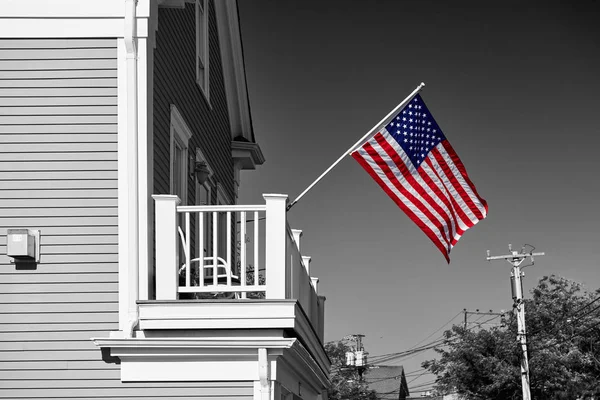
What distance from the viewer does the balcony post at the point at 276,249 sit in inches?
391

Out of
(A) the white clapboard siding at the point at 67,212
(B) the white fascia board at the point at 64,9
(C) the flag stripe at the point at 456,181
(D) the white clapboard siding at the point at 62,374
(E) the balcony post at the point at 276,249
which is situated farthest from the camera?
(C) the flag stripe at the point at 456,181

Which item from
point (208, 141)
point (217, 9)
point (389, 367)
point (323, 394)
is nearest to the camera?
point (208, 141)

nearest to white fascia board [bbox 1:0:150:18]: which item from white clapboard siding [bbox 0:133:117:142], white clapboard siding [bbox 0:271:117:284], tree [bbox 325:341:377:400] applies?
white clapboard siding [bbox 0:133:117:142]

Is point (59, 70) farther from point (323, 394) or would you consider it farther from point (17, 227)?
point (323, 394)

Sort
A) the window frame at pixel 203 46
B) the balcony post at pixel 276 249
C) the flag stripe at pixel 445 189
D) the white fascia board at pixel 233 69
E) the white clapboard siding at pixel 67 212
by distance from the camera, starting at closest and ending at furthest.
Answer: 1. the balcony post at pixel 276 249
2. the white clapboard siding at pixel 67 212
3. the flag stripe at pixel 445 189
4. the window frame at pixel 203 46
5. the white fascia board at pixel 233 69

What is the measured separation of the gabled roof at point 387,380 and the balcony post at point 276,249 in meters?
67.5

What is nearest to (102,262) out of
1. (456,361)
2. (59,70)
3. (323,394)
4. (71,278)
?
(71,278)

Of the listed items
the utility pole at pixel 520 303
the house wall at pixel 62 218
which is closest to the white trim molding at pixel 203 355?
the house wall at pixel 62 218

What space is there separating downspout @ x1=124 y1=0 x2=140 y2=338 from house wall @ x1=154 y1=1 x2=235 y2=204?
76cm

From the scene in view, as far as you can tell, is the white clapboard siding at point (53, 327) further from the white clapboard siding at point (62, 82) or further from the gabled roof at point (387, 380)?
the gabled roof at point (387, 380)

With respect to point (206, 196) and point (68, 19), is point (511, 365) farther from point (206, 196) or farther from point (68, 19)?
point (68, 19)

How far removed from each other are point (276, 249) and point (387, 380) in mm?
71005

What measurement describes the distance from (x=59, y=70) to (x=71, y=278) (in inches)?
86.4

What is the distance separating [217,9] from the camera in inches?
679
